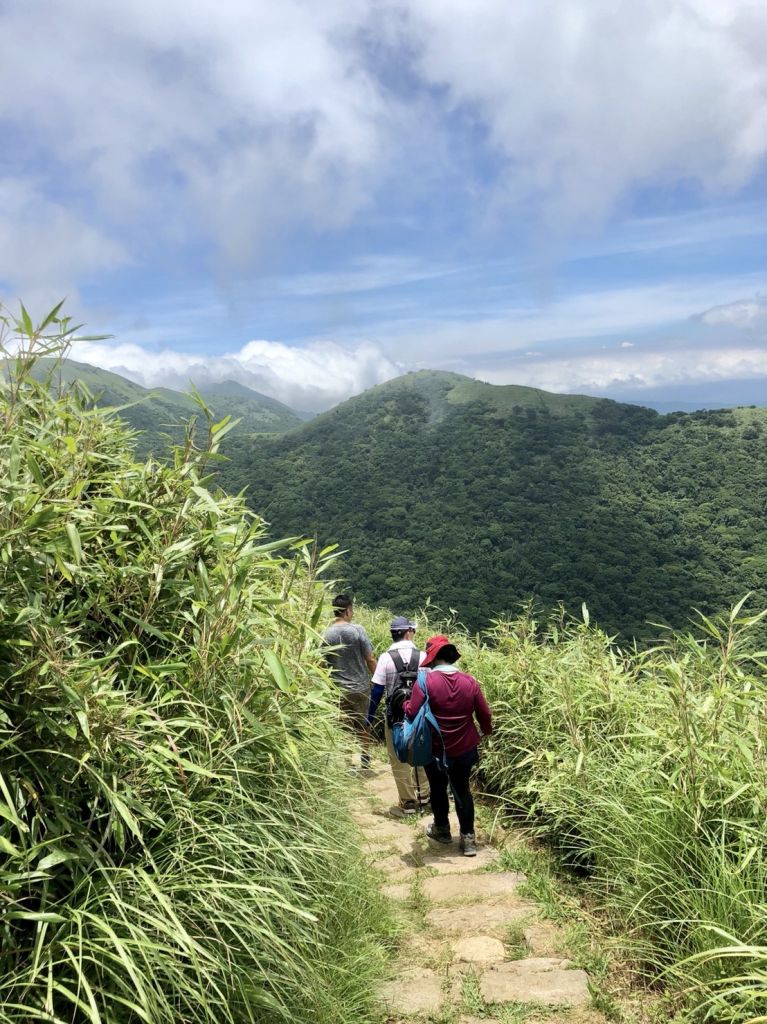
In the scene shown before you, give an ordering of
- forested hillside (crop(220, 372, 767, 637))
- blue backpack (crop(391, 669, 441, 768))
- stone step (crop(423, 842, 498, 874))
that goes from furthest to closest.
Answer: forested hillside (crop(220, 372, 767, 637)), blue backpack (crop(391, 669, 441, 768)), stone step (crop(423, 842, 498, 874))

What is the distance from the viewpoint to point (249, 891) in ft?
7.18

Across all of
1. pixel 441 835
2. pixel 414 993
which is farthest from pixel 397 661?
pixel 414 993

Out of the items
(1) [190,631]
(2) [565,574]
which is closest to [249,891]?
(1) [190,631]

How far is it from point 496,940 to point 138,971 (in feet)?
6.64

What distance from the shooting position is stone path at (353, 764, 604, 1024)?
2.59m

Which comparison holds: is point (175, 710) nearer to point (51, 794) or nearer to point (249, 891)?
point (51, 794)

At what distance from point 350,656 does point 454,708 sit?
168 cm

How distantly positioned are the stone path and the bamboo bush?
0.85ft

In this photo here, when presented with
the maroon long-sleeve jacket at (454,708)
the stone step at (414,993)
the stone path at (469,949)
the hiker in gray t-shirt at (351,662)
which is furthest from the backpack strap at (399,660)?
the stone step at (414,993)

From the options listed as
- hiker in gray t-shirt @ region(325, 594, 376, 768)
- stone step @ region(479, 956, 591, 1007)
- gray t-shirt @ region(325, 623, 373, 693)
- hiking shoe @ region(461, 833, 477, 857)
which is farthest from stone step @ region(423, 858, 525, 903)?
gray t-shirt @ region(325, 623, 373, 693)

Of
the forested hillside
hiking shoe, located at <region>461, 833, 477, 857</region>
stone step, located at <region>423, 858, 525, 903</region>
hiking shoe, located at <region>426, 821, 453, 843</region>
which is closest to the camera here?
stone step, located at <region>423, 858, 525, 903</region>

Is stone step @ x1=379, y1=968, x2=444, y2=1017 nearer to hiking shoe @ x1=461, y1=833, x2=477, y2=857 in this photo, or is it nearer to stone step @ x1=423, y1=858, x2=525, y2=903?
stone step @ x1=423, y1=858, x2=525, y2=903

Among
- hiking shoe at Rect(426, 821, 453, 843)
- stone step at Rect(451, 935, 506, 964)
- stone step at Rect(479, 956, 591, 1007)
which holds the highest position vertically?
stone step at Rect(479, 956, 591, 1007)

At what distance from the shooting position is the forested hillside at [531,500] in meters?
55.4
